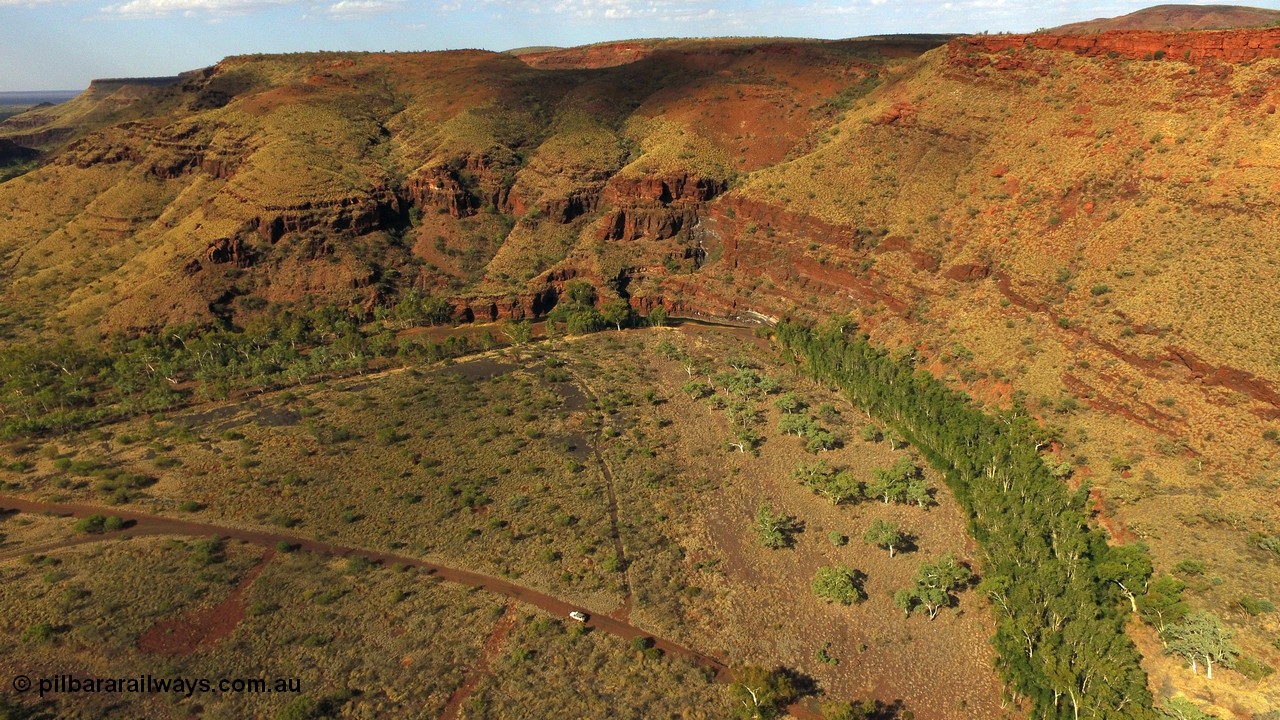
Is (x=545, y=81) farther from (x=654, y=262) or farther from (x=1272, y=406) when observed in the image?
(x=1272, y=406)

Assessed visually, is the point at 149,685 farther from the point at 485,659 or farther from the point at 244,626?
the point at 485,659

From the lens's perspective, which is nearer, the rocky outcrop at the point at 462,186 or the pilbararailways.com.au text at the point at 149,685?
the pilbararailways.com.au text at the point at 149,685

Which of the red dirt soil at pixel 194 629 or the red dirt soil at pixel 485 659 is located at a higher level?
the red dirt soil at pixel 194 629

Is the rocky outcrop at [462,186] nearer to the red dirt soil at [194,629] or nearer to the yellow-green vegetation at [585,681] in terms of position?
the red dirt soil at [194,629]

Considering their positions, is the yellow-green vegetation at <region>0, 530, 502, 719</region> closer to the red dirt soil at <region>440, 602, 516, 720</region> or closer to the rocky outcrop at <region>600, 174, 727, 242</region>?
the red dirt soil at <region>440, 602, 516, 720</region>

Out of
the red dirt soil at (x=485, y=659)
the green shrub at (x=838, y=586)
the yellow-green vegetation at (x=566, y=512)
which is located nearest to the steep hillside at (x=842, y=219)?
the yellow-green vegetation at (x=566, y=512)

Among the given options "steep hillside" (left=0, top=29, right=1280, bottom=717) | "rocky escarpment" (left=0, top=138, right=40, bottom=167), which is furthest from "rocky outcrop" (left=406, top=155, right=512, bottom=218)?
"rocky escarpment" (left=0, top=138, right=40, bottom=167)
